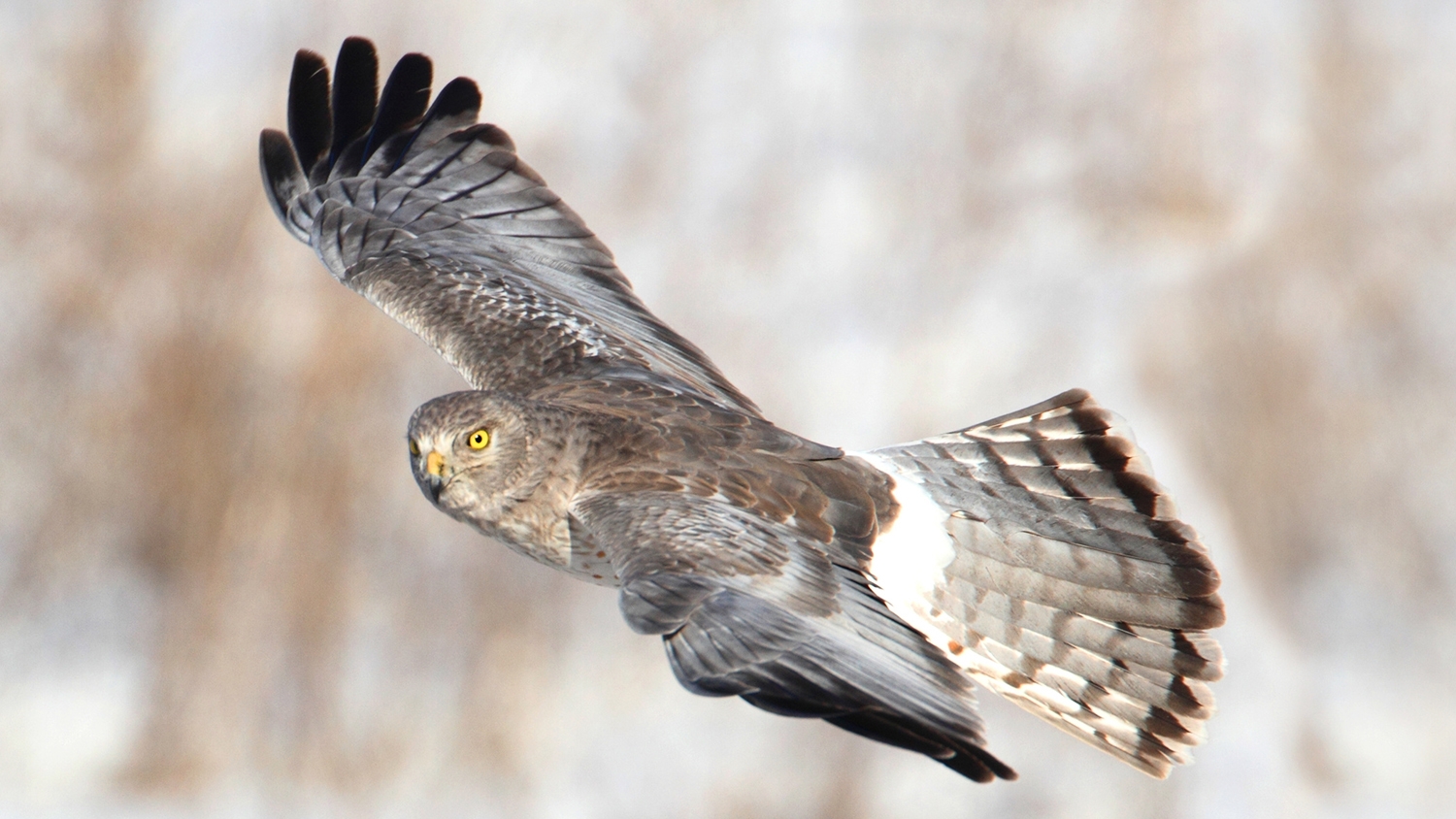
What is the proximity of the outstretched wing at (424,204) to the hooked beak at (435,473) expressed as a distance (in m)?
1.13

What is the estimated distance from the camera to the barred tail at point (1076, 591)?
391 cm

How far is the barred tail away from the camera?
3.91m

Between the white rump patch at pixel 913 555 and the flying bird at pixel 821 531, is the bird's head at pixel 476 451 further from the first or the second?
the white rump patch at pixel 913 555

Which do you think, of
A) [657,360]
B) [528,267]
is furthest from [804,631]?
[528,267]

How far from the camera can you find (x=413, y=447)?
3.93 meters

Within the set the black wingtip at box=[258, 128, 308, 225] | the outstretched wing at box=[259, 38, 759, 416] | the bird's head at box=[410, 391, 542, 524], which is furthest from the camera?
the black wingtip at box=[258, 128, 308, 225]

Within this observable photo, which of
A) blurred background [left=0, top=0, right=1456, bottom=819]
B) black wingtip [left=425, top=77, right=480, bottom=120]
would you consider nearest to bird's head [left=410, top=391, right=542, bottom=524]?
black wingtip [left=425, top=77, right=480, bottom=120]

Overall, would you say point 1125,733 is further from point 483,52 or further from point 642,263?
point 483,52

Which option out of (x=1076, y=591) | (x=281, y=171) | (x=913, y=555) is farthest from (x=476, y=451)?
(x=281, y=171)

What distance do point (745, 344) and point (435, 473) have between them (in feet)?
18.6

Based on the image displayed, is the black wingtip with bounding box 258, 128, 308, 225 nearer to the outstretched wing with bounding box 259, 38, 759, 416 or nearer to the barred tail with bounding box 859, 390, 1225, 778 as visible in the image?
the outstretched wing with bounding box 259, 38, 759, 416

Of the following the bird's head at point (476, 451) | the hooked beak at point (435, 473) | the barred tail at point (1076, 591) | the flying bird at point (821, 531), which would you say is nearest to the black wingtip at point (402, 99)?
the flying bird at point (821, 531)

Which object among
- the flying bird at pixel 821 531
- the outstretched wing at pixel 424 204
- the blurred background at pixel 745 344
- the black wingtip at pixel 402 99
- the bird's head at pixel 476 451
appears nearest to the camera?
the flying bird at pixel 821 531

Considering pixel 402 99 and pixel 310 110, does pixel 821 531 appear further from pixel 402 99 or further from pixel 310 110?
pixel 310 110
